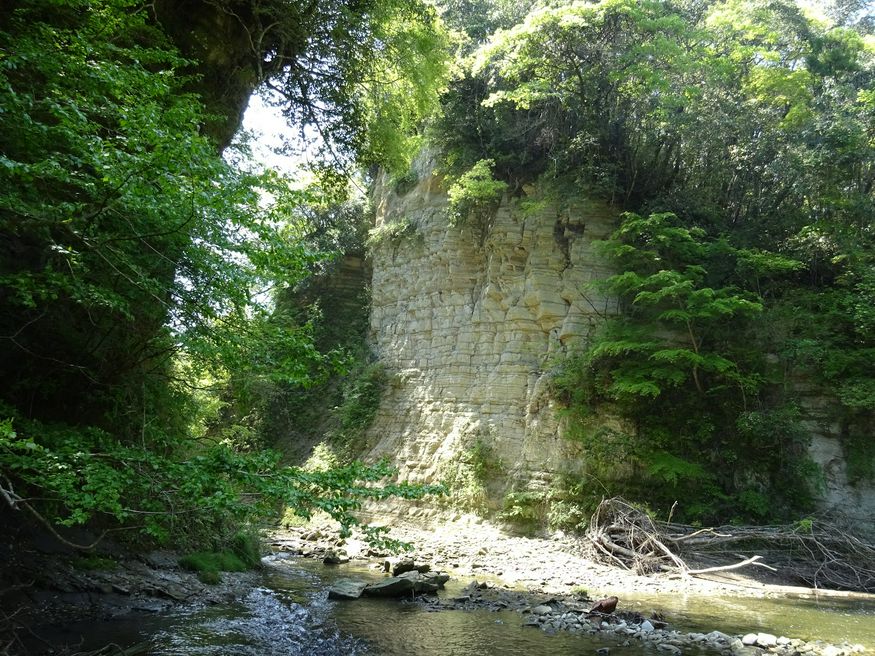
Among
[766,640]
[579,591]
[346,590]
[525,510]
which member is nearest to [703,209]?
[525,510]

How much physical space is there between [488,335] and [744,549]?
8.26 metres

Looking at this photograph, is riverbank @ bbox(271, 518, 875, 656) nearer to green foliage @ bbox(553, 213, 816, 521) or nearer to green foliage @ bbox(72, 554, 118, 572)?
green foliage @ bbox(553, 213, 816, 521)

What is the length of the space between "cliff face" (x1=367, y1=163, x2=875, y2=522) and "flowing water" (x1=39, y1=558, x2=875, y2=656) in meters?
4.96

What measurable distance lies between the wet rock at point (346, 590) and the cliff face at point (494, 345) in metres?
5.88

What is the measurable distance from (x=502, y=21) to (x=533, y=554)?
16.6 metres

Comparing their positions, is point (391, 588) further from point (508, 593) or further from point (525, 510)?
point (525, 510)

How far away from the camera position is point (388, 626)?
7.80m

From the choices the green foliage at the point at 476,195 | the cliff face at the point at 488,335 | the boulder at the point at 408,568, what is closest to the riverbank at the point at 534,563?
the boulder at the point at 408,568

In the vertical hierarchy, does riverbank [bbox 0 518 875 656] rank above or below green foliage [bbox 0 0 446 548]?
below

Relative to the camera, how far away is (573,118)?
17.4 metres

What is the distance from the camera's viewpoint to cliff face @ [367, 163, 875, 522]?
592 inches

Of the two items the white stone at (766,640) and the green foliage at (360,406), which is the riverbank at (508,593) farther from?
the green foliage at (360,406)

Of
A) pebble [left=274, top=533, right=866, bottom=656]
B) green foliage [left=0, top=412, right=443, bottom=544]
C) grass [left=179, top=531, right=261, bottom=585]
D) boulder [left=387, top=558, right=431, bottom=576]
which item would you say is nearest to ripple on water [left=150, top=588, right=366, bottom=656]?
grass [left=179, top=531, right=261, bottom=585]

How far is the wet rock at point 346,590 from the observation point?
9141 millimetres
